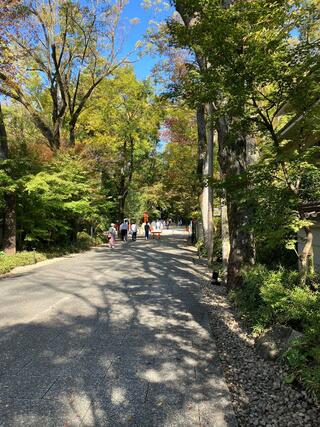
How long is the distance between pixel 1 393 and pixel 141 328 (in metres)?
2.64

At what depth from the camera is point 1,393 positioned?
3654 millimetres

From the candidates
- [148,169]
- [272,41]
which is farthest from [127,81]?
[272,41]

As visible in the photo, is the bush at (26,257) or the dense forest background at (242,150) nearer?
the dense forest background at (242,150)

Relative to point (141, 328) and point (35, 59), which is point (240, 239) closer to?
point (141, 328)

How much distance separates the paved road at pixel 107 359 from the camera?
337cm

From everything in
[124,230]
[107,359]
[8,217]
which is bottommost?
[107,359]

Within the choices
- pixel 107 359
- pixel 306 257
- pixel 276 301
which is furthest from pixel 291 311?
pixel 107 359

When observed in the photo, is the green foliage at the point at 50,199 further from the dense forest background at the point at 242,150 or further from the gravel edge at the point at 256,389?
the gravel edge at the point at 256,389

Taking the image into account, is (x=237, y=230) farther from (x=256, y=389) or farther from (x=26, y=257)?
(x=26, y=257)

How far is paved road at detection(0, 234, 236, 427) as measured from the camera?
337cm

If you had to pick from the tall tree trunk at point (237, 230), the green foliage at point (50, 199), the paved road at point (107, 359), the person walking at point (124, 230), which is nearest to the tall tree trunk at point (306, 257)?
the paved road at point (107, 359)

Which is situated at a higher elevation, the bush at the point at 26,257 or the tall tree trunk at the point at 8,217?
the tall tree trunk at the point at 8,217

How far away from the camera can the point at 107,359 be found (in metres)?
4.60

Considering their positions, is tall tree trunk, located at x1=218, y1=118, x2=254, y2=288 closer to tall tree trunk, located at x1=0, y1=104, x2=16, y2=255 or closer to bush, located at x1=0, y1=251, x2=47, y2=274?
bush, located at x1=0, y1=251, x2=47, y2=274
